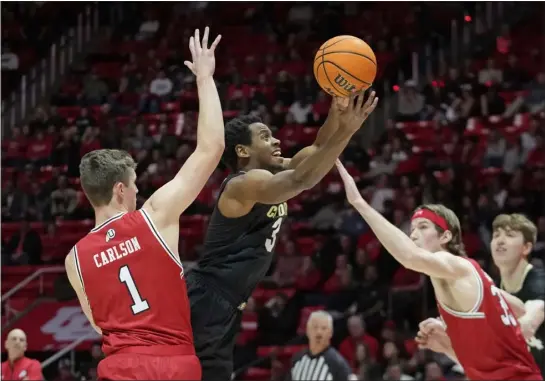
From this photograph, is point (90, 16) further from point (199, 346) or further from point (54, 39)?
point (199, 346)

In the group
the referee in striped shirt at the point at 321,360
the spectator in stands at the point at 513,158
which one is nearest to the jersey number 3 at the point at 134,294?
the referee in striped shirt at the point at 321,360

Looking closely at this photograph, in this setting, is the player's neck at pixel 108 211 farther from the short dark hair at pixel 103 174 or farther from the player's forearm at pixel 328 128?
the player's forearm at pixel 328 128

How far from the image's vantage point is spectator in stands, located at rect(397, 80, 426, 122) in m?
15.2

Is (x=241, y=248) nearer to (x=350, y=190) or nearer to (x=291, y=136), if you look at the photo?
(x=350, y=190)

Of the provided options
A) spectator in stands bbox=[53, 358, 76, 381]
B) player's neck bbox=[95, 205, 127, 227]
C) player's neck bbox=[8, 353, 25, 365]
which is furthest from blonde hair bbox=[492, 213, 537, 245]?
spectator in stands bbox=[53, 358, 76, 381]

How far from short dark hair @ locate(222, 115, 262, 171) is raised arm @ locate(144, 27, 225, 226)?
1239 mm

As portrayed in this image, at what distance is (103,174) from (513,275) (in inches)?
137

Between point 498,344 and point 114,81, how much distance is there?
12.6 metres

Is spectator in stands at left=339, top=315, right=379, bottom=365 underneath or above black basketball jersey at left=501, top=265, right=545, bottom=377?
underneath

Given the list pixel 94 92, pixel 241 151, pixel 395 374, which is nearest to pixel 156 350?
pixel 241 151

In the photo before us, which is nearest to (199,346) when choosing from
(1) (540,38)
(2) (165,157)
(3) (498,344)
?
(3) (498,344)

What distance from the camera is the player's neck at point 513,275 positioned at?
21.4 ft

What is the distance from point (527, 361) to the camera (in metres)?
5.37

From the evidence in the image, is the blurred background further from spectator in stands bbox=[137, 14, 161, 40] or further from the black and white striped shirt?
the black and white striped shirt
